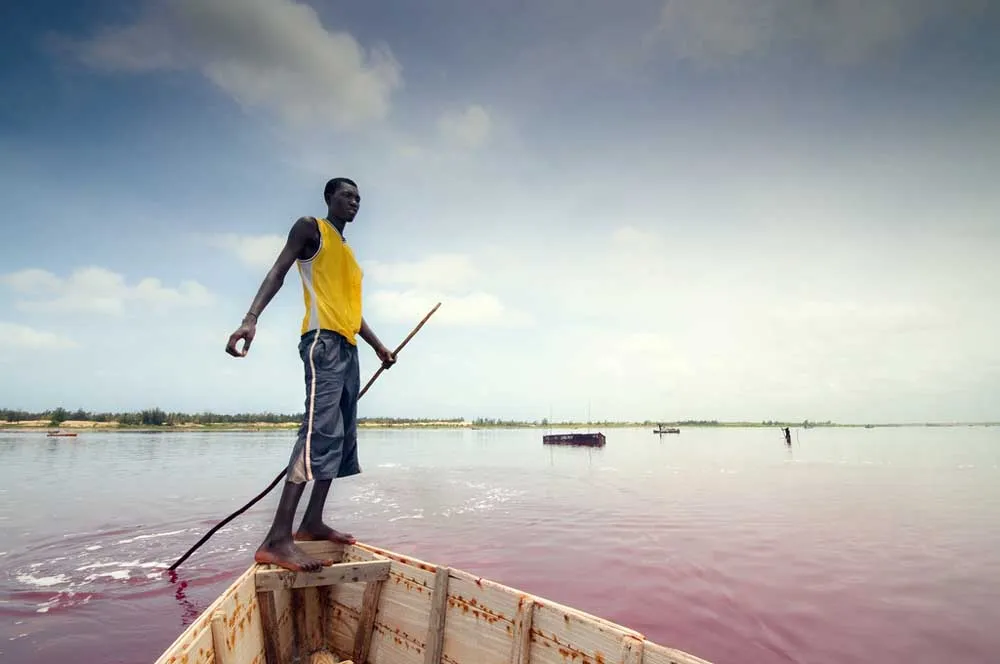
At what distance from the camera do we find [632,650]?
6.76ft

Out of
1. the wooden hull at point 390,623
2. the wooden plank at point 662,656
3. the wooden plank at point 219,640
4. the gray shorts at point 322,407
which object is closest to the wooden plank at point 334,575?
the wooden hull at point 390,623

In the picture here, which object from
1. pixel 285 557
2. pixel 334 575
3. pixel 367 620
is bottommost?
pixel 367 620

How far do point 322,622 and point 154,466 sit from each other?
87.7 feet

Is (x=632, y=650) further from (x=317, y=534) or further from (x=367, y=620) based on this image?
(x=317, y=534)

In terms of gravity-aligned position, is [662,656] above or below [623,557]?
above

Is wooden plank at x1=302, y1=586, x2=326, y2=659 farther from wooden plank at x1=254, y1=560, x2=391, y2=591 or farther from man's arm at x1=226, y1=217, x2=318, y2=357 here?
man's arm at x1=226, y1=217, x2=318, y2=357

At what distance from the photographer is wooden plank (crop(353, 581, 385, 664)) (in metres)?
3.48

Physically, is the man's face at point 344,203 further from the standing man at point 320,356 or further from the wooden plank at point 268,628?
the wooden plank at point 268,628

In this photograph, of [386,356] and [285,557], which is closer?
[285,557]

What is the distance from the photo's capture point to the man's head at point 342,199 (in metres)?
4.24

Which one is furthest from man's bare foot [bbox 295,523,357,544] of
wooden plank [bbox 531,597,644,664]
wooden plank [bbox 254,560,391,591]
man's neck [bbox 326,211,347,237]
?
man's neck [bbox 326,211,347,237]

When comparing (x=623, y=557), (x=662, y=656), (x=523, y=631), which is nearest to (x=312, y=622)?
(x=523, y=631)

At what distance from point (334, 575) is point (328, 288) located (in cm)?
220

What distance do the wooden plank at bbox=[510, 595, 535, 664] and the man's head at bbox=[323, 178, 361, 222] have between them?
3404mm
